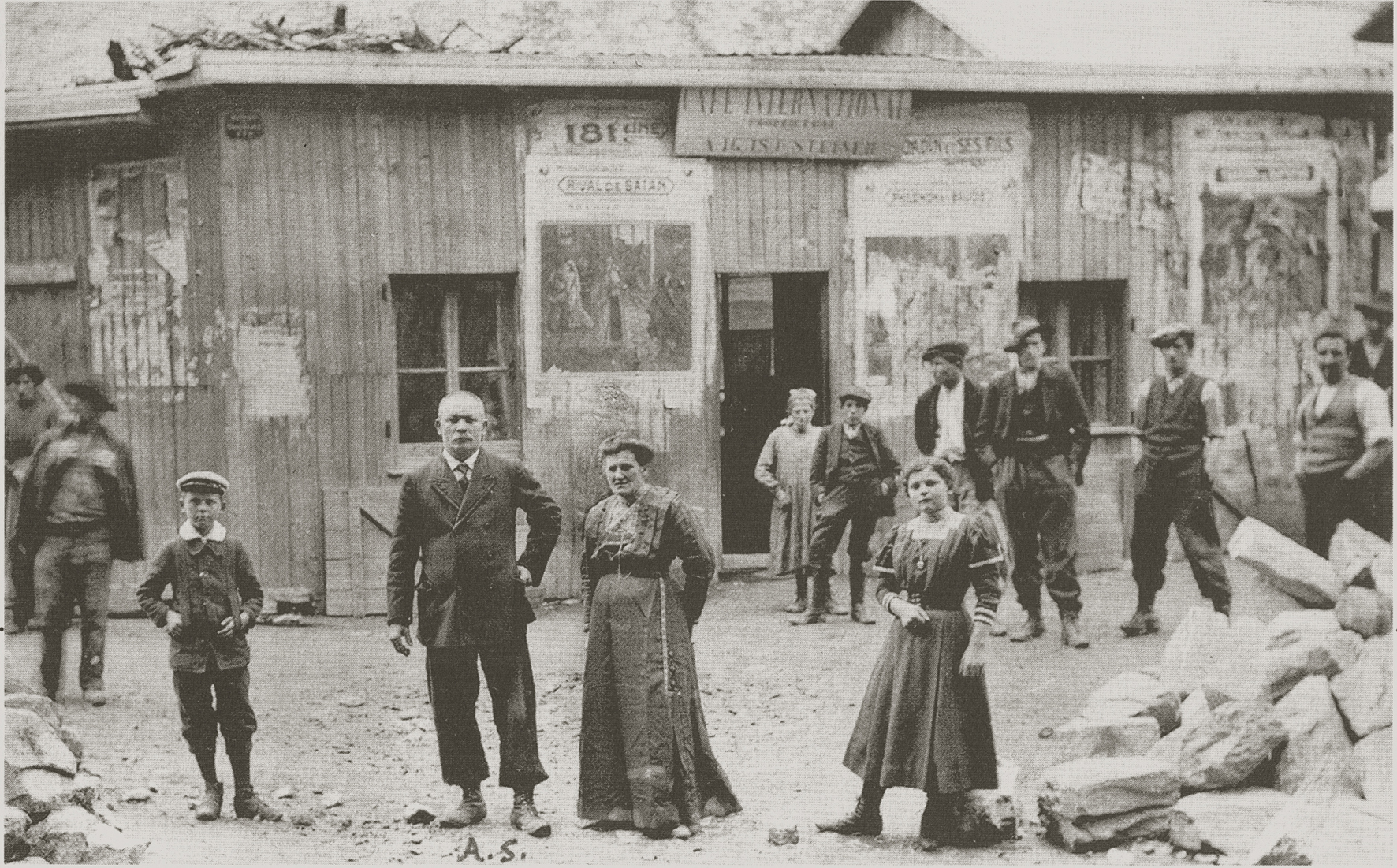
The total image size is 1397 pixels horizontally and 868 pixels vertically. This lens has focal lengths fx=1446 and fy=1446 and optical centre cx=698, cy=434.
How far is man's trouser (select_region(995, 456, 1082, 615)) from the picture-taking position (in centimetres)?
771

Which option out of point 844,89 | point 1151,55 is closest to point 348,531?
point 844,89

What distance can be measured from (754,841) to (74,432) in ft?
13.5

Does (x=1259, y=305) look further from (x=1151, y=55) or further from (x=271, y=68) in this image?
(x=271, y=68)

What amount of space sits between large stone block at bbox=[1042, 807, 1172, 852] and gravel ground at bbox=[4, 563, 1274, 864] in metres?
0.09

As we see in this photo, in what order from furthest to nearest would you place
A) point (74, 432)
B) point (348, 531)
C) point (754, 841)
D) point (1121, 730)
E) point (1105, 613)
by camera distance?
point (348, 531) < point (1105, 613) < point (74, 432) < point (1121, 730) < point (754, 841)

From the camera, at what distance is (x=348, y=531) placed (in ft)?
30.5

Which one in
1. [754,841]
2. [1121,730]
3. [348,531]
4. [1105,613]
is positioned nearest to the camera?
[754,841]

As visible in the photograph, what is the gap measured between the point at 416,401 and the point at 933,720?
5.21 metres

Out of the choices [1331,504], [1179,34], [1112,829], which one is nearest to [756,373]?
→ [1179,34]

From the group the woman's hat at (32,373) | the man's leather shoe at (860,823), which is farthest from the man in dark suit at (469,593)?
the woman's hat at (32,373)

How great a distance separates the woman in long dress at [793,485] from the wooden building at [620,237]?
0.72m

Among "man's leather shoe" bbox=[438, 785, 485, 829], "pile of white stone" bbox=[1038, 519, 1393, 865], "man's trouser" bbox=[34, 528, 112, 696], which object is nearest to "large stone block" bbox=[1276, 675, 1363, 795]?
"pile of white stone" bbox=[1038, 519, 1393, 865]

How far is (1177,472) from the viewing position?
7691 millimetres

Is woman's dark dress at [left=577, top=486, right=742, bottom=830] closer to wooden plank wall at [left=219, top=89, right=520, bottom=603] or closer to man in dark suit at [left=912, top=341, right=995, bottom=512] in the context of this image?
man in dark suit at [left=912, top=341, right=995, bottom=512]
